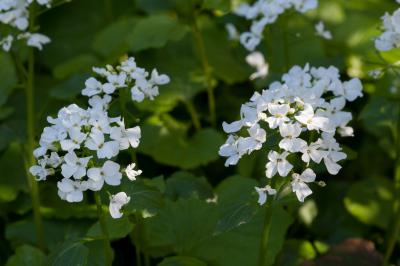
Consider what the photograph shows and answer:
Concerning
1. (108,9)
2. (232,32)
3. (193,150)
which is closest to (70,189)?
(193,150)

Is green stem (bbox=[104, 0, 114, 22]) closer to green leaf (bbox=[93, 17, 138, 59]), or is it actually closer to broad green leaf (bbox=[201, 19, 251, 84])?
green leaf (bbox=[93, 17, 138, 59])

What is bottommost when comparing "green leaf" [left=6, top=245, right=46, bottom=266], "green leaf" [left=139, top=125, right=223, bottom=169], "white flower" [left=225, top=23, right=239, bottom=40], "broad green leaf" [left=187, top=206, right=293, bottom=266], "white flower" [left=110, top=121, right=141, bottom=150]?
"broad green leaf" [left=187, top=206, right=293, bottom=266]

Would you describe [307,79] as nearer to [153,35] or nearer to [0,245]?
[153,35]

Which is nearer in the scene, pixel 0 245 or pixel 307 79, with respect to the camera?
pixel 307 79

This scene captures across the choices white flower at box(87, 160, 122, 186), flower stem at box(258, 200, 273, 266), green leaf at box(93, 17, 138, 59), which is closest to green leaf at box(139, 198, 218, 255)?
flower stem at box(258, 200, 273, 266)

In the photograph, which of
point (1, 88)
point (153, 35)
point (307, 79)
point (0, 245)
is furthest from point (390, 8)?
point (0, 245)

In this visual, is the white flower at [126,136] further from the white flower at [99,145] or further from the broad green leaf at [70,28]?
the broad green leaf at [70,28]
